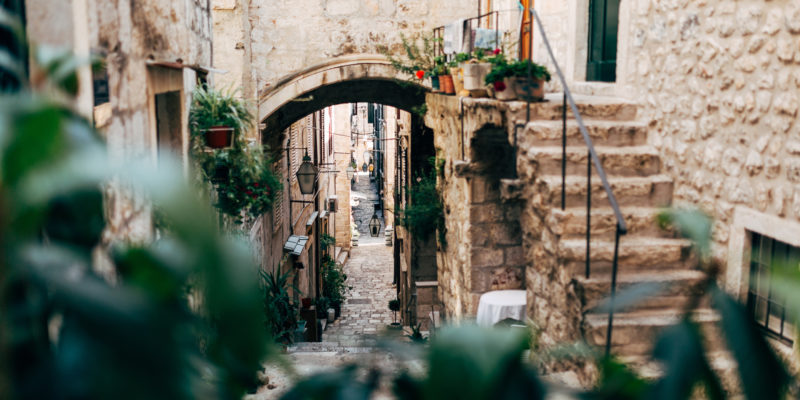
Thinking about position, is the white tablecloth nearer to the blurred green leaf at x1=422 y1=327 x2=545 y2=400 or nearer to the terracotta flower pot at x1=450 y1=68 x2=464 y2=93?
the terracotta flower pot at x1=450 y1=68 x2=464 y2=93

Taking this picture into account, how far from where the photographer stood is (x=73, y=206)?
78 cm

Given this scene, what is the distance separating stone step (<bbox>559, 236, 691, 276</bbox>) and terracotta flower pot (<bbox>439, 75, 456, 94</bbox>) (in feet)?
10.6

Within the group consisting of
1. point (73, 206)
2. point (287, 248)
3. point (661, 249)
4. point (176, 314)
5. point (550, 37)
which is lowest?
point (287, 248)

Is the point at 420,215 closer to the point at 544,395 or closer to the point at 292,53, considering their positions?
the point at 292,53

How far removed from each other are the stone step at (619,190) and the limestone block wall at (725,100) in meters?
0.11

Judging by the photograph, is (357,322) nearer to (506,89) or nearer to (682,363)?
(506,89)

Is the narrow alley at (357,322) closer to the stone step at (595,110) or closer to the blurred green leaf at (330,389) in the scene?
the blurred green leaf at (330,389)

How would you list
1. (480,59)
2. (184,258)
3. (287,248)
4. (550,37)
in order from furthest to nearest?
1. (287,248)
2. (550,37)
3. (480,59)
4. (184,258)

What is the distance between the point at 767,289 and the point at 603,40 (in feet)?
12.6

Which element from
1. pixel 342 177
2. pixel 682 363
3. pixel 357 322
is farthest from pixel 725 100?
pixel 342 177

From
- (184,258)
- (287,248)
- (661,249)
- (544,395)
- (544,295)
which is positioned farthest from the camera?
(287,248)

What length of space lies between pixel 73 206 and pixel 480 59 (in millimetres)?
5993

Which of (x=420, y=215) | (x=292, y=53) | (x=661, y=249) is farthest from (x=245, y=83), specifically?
(x=661, y=249)

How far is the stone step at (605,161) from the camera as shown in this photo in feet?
16.0
